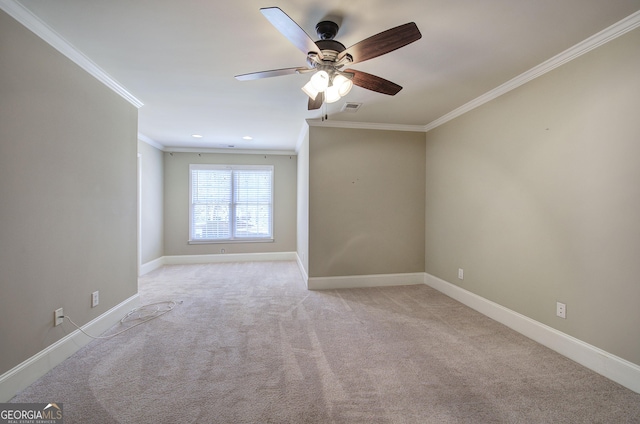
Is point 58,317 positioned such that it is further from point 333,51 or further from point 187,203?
point 187,203

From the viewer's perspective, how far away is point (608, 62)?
1.88 metres

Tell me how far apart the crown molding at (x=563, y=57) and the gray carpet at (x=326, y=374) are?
2.46 meters

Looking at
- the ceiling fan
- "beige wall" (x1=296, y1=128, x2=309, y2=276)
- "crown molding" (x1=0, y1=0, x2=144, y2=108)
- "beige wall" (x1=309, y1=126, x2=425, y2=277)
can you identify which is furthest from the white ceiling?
"beige wall" (x1=296, y1=128, x2=309, y2=276)

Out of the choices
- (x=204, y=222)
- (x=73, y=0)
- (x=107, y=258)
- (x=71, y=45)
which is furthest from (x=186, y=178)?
(x=73, y=0)

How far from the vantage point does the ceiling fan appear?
4.52ft

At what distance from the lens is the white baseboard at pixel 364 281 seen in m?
3.87

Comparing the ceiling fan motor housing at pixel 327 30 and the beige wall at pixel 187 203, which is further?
the beige wall at pixel 187 203

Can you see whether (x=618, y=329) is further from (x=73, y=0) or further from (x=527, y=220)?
(x=73, y=0)

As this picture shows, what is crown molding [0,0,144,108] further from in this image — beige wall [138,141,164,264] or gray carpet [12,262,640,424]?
gray carpet [12,262,640,424]

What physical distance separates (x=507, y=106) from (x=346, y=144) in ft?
6.54

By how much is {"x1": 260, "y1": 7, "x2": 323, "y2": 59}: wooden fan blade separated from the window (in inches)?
175

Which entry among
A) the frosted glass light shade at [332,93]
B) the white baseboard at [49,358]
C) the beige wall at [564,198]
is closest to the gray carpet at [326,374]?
the white baseboard at [49,358]

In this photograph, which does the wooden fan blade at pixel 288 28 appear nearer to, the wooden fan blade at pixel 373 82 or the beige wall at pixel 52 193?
the wooden fan blade at pixel 373 82

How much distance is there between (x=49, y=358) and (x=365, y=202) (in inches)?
144
